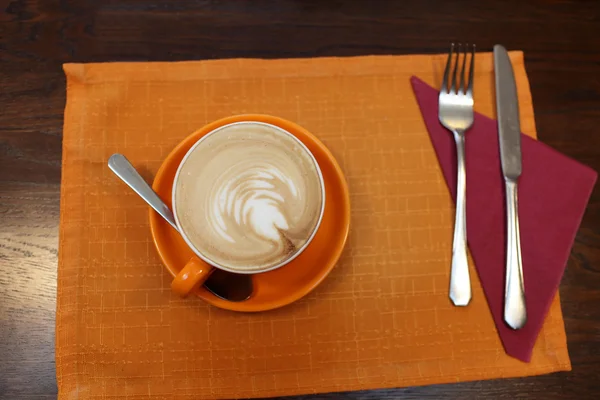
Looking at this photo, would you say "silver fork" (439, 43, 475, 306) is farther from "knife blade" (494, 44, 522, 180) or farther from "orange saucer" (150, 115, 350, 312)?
"orange saucer" (150, 115, 350, 312)

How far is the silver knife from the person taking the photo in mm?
617

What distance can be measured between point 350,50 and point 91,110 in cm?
40

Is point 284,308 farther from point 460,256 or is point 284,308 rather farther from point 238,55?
point 238,55

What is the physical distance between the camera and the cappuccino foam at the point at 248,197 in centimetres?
50

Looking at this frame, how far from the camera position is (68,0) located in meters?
0.73

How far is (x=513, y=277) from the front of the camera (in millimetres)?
622

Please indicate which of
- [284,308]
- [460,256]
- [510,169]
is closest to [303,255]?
[284,308]

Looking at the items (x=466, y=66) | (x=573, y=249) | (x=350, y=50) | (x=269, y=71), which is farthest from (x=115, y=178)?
(x=573, y=249)

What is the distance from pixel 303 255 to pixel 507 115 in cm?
37

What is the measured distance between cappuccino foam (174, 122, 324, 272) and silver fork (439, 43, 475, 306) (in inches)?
9.4

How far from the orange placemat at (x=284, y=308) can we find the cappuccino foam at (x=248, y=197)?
154 mm

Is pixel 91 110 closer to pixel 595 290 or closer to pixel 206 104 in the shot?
pixel 206 104

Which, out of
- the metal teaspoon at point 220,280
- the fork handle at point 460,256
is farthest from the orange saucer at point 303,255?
the fork handle at point 460,256

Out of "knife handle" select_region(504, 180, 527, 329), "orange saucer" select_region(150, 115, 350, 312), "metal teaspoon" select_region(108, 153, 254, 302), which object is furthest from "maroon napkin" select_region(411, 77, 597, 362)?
"metal teaspoon" select_region(108, 153, 254, 302)
